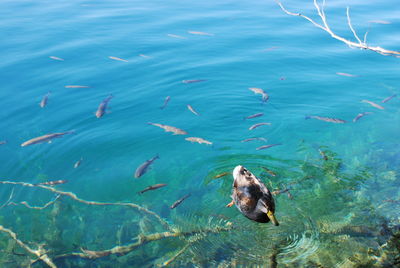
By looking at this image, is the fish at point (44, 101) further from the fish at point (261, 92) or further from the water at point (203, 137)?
the fish at point (261, 92)

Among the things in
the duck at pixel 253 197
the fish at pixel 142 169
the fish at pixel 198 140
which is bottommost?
the fish at pixel 142 169

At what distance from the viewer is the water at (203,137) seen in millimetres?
4895

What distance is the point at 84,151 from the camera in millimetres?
6918

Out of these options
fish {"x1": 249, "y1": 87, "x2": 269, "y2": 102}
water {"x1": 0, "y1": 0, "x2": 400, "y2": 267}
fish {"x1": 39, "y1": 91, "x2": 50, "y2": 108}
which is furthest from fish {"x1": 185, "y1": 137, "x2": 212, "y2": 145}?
fish {"x1": 39, "y1": 91, "x2": 50, "y2": 108}

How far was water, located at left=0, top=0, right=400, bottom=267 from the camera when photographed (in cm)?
489

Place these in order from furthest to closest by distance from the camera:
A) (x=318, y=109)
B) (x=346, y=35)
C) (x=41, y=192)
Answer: (x=346, y=35), (x=318, y=109), (x=41, y=192)

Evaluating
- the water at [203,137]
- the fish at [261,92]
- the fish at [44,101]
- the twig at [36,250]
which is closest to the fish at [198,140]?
the water at [203,137]

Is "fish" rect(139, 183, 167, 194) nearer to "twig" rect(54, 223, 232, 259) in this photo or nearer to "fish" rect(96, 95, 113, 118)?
Result: "twig" rect(54, 223, 232, 259)

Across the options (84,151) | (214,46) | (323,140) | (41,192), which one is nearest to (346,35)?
(214,46)

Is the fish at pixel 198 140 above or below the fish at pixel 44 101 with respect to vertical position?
below

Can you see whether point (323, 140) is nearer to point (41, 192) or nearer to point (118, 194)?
point (118, 194)

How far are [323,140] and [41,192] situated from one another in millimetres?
5518

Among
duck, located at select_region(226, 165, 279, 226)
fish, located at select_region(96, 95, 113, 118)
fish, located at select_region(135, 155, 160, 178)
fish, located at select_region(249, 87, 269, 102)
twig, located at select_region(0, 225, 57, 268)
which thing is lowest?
twig, located at select_region(0, 225, 57, 268)

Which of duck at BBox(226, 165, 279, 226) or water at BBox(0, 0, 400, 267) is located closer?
duck at BBox(226, 165, 279, 226)
